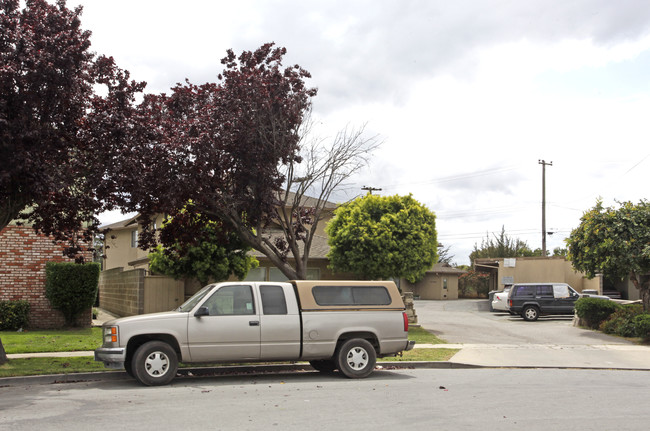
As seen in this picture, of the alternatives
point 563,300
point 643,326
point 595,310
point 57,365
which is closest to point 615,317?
point 595,310

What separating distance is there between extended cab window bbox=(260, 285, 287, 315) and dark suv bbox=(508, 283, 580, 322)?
18735 millimetres

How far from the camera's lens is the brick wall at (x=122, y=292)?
22938 millimetres

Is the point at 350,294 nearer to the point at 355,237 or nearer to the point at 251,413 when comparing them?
the point at 251,413

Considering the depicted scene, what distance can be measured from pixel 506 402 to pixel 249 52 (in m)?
9.30

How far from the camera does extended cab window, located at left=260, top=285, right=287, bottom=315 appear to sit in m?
11.3

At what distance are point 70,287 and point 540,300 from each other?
19163 mm

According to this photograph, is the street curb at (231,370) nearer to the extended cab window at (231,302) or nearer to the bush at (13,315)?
the extended cab window at (231,302)

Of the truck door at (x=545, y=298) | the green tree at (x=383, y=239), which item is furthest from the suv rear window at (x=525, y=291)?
the green tree at (x=383, y=239)

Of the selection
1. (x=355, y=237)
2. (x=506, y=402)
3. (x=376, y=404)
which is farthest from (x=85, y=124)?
(x=355, y=237)

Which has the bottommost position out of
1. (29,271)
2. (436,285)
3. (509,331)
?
(509,331)

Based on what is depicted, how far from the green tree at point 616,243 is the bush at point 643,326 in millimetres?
1417

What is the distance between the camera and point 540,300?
2759 centimetres

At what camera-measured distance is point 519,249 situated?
61.3 m

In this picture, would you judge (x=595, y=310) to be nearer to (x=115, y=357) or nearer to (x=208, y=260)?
(x=208, y=260)
